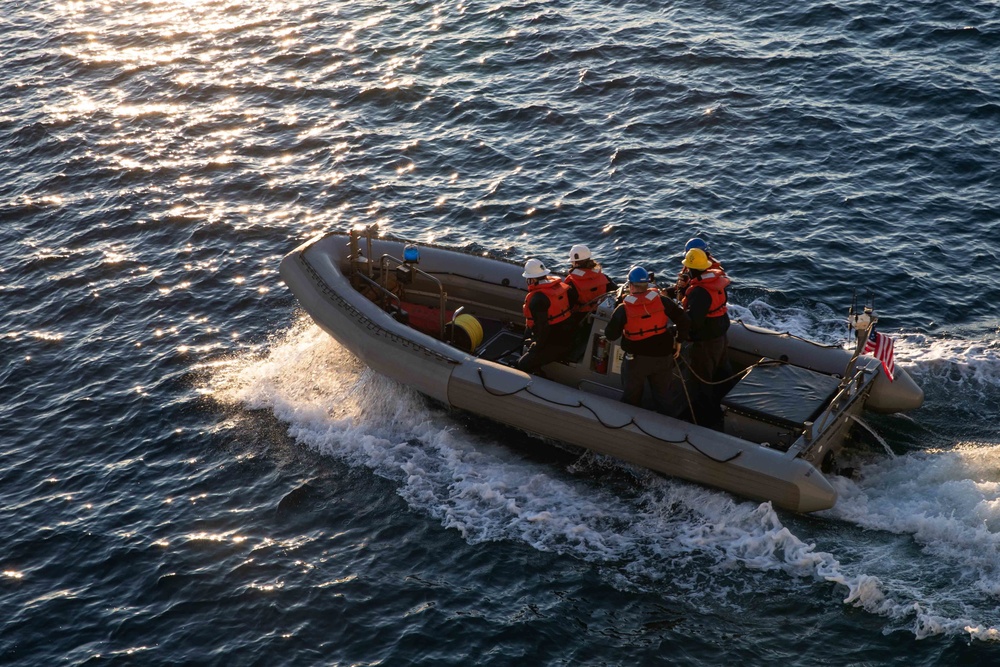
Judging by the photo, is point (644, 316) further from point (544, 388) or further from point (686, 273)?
point (544, 388)

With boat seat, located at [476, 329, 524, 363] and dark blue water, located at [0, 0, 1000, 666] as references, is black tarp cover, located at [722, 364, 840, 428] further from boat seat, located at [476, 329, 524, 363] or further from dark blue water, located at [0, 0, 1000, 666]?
boat seat, located at [476, 329, 524, 363]

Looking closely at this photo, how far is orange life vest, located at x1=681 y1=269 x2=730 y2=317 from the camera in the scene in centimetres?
1280

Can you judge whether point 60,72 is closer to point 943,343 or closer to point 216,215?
point 216,215

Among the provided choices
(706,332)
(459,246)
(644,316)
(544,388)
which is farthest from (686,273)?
(459,246)

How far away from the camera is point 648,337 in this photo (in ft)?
41.1

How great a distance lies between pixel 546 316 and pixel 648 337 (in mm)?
1389

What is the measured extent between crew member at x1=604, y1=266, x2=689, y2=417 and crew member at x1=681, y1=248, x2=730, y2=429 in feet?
0.91

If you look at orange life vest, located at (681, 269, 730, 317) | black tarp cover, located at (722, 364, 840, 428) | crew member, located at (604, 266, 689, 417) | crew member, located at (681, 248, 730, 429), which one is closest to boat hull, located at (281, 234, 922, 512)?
black tarp cover, located at (722, 364, 840, 428)

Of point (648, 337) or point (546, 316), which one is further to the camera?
point (546, 316)

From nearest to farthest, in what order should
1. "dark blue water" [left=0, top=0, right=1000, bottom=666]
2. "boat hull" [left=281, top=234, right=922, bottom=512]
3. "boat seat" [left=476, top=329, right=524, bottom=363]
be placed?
"dark blue water" [left=0, top=0, right=1000, bottom=666], "boat hull" [left=281, top=234, right=922, bottom=512], "boat seat" [left=476, top=329, right=524, bottom=363]

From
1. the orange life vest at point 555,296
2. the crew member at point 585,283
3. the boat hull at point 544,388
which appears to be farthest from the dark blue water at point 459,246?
the crew member at point 585,283

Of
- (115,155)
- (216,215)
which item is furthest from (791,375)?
(115,155)

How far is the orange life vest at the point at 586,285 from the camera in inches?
539

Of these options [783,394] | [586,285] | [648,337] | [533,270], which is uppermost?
[533,270]
